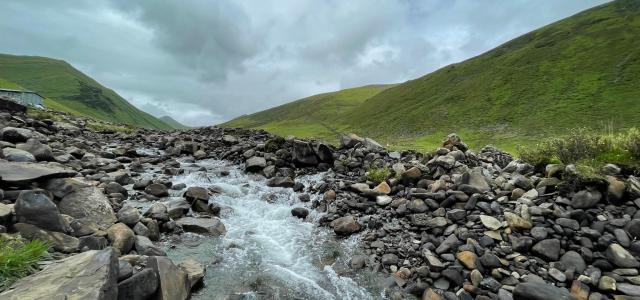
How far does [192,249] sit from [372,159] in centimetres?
1559

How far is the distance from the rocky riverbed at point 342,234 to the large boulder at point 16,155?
0.21 m

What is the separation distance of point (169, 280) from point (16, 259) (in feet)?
10.9

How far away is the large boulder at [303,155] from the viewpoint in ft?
88.7

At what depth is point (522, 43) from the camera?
136 metres

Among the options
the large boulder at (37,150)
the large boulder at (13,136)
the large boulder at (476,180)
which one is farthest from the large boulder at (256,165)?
the large boulder at (476,180)

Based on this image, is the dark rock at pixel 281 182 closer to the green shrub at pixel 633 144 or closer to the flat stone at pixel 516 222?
the flat stone at pixel 516 222

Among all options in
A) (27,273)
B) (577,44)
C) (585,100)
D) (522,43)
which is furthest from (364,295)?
(522,43)

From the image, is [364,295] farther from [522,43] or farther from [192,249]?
[522,43]

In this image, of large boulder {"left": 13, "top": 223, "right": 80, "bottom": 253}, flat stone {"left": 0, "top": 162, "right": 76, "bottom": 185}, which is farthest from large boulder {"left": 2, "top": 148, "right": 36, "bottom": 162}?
large boulder {"left": 13, "top": 223, "right": 80, "bottom": 253}

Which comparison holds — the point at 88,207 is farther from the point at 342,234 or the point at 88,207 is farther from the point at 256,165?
the point at 256,165

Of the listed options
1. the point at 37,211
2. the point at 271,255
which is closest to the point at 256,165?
the point at 271,255

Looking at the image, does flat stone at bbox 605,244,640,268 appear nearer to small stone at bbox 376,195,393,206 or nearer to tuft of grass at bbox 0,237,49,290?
small stone at bbox 376,195,393,206

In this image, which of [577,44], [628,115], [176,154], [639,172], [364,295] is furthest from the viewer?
[577,44]

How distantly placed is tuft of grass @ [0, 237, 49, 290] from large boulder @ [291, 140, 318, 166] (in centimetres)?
1968
